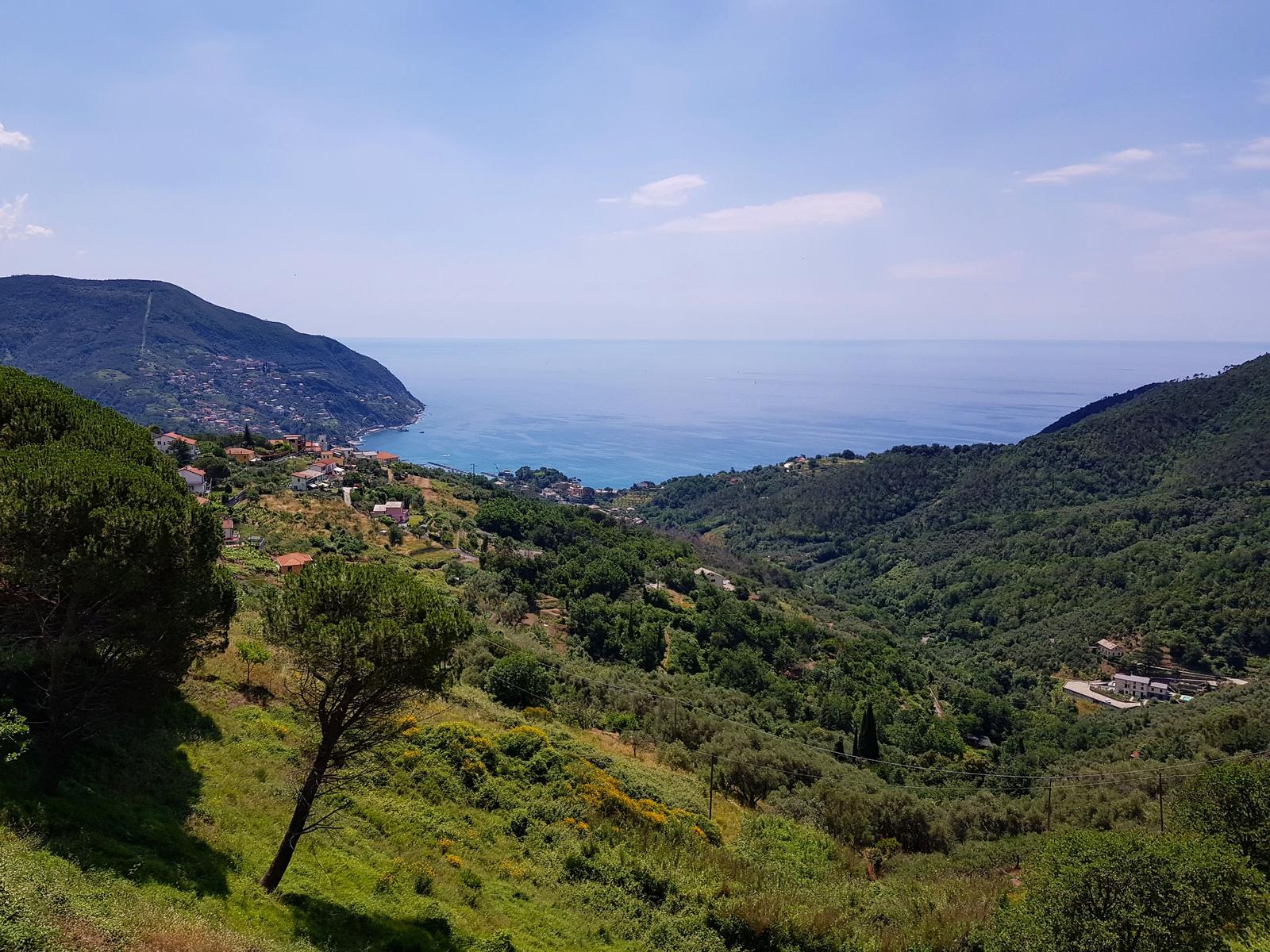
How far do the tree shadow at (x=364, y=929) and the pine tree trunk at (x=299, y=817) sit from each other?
0.28 m

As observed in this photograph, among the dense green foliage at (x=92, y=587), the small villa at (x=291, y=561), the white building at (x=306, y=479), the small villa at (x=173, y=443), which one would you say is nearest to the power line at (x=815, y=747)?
the small villa at (x=291, y=561)

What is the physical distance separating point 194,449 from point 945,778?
53.7 meters

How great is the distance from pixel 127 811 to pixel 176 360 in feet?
509

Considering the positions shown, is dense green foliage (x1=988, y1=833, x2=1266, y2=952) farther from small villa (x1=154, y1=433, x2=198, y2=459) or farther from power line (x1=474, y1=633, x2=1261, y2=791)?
small villa (x1=154, y1=433, x2=198, y2=459)

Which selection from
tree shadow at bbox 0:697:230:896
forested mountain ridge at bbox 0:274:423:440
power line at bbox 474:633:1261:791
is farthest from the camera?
forested mountain ridge at bbox 0:274:423:440

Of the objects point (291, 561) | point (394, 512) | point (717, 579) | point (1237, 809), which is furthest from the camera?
point (717, 579)

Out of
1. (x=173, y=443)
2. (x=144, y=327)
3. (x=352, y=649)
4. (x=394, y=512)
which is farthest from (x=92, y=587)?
(x=144, y=327)

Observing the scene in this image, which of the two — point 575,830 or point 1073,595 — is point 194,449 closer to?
point 575,830

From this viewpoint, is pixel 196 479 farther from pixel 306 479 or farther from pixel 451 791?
pixel 451 791

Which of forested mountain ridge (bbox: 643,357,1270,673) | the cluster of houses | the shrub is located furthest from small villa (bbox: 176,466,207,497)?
forested mountain ridge (bbox: 643,357,1270,673)

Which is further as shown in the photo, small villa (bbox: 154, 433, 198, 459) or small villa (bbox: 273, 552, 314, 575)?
small villa (bbox: 154, 433, 198, 459)

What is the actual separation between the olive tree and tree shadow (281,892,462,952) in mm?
604

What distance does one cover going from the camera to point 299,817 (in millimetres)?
7957

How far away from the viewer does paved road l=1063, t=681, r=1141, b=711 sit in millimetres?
37781
